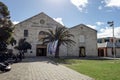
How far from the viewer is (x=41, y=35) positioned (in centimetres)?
4934

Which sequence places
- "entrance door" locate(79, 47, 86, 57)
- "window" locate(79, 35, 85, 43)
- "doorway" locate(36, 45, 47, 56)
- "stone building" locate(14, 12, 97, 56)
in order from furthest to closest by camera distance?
"window" locate(79, 35, 85, 43) → "entrance door" locate(79, 47, 86, 57) → "doorway" locate(36, 45, 47, 56) → "stone building" locate(14, 12, 97, 56)

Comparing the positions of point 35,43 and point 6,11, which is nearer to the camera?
point 6,11

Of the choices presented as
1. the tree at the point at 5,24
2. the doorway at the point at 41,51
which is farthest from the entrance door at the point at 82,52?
the tree at the point at 5,24

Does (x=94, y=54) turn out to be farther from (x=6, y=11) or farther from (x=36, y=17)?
(x=6, y=11)

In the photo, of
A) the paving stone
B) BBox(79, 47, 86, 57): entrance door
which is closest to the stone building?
BBox(79, 47, 86, 57): entrance door

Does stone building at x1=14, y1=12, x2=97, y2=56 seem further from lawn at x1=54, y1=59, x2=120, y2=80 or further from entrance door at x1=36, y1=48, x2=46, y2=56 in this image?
lawn at x1=54, y1=59, x2=120, y2=80

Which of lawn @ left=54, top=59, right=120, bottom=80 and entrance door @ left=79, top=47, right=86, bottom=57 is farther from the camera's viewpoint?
entrance door @ left=79, top=47, right=86, bottom=57

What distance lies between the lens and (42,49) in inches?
1956

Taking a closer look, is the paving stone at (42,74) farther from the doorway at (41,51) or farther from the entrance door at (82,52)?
the entrance door at (82,52)

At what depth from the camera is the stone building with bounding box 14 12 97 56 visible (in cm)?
4834

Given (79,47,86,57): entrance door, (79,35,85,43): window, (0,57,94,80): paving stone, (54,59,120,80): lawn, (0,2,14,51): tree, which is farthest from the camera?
(79,35,85,43): window

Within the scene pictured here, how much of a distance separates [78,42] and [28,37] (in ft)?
42.3

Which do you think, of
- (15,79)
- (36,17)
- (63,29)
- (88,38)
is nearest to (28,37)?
(36,17)

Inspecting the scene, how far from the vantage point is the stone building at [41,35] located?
159 feet
